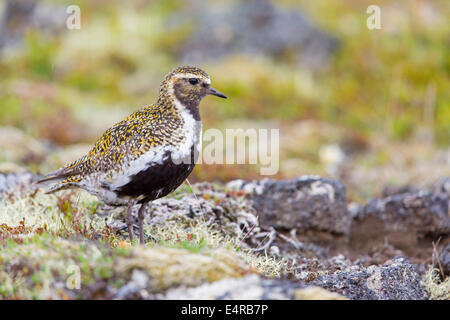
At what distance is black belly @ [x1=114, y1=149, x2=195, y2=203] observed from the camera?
5.52 m

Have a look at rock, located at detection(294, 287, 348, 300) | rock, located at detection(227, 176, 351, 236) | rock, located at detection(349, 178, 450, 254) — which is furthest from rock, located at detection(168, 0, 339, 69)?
rock, located at detection(294, 287, 348, 300)

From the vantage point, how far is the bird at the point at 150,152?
555cm

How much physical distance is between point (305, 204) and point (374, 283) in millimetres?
2507

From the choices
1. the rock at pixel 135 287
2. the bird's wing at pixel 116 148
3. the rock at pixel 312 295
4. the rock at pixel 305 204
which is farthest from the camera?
the rock at pixel 305 204

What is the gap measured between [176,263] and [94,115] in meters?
11.8

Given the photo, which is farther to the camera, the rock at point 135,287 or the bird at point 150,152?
the bird at point 150,152

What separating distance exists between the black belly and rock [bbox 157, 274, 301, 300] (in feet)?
4.70

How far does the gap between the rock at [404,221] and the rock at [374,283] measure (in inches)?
94.8

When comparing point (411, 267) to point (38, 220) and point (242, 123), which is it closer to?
point (38, 220)

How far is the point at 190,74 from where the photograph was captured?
6020 mm

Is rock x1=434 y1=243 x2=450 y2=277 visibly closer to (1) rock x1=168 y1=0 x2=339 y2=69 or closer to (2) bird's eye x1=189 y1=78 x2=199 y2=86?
(2) bird's eye x1=189 y1=78 x2=199 y2=86

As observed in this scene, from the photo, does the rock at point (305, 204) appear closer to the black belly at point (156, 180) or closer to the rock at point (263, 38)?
the black belly at point (156, 180)

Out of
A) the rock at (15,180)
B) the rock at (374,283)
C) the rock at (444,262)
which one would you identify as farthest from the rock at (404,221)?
the rock at (15,180)
